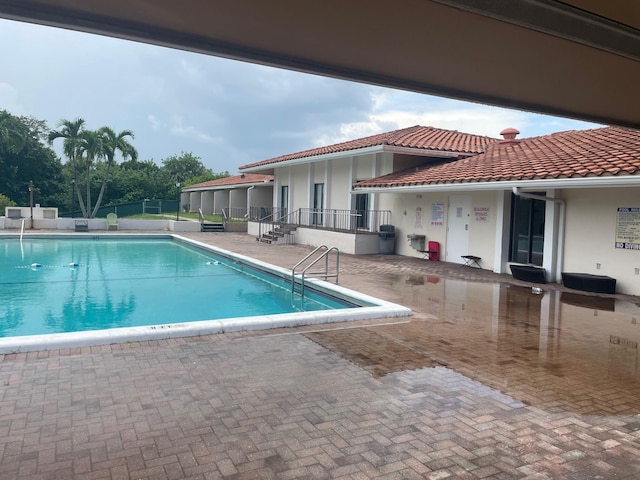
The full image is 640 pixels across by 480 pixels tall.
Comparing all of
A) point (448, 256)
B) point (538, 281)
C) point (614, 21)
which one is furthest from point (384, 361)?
point (448, 256)

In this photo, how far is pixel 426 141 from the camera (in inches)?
764

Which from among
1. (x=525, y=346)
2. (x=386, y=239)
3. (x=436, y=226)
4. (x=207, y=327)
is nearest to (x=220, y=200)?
(x=386, y=239)

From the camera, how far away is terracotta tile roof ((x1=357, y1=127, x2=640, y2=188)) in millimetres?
10492

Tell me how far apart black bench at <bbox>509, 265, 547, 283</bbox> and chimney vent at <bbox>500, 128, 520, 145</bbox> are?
7.68m

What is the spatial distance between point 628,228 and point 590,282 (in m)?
1.43

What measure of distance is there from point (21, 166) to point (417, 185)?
3517 centimetres

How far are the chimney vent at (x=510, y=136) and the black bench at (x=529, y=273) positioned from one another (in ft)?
25.2

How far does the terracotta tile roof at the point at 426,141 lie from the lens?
18.4 m

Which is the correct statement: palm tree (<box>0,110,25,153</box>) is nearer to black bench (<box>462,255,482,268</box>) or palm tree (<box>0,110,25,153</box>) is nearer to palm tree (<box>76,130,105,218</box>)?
palm tree (<box>76,130,105,218</box>)

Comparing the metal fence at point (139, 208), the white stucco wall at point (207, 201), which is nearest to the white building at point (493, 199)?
the metal fence at point (139, 208)

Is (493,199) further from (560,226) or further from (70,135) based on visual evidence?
(70,135)

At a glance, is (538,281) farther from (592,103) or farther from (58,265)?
(58,265)

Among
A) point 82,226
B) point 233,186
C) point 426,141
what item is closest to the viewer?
point 426,141

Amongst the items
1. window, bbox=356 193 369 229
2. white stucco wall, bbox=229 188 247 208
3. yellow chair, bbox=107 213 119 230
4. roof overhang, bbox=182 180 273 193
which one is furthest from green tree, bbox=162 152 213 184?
window, bbox=356 193 369 229
